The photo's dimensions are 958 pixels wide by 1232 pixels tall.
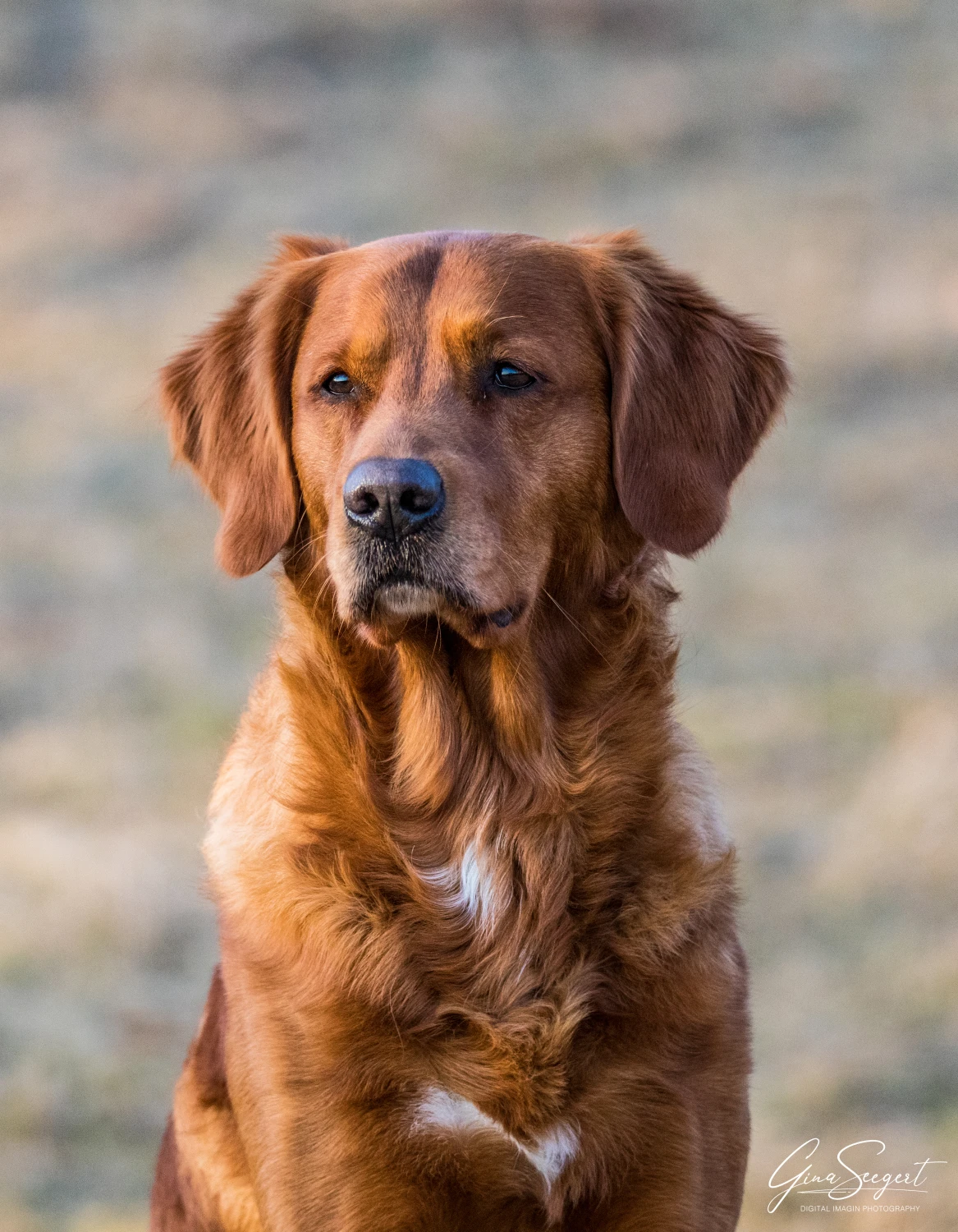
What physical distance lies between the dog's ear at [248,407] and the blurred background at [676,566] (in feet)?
2.56

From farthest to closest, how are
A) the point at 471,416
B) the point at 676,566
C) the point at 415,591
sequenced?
1. the point at 676,566
2. the point at 471,416
3. the point at 415,591

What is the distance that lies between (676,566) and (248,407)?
726 cm

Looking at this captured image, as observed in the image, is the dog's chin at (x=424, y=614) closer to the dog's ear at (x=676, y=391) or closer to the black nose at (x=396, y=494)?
the black nose at (x=396, y=494)

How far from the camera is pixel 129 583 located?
35.5 ft

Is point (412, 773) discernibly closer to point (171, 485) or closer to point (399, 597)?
point (399, 597)

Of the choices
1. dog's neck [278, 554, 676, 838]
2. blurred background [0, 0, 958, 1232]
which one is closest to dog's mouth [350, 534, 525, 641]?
dog's neck [278, 554, 676, 838]

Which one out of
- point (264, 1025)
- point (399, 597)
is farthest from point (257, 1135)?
point (399, 597)

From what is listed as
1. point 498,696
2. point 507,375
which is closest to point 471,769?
point 498,696

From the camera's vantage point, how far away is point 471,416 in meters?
3.30

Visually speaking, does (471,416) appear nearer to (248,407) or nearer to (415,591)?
(415,591)

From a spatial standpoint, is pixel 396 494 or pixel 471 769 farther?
pixel 471 769

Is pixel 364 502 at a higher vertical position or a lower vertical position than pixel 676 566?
higher

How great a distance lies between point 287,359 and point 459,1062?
1501 millimetres

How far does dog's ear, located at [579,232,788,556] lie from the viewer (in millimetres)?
3402
